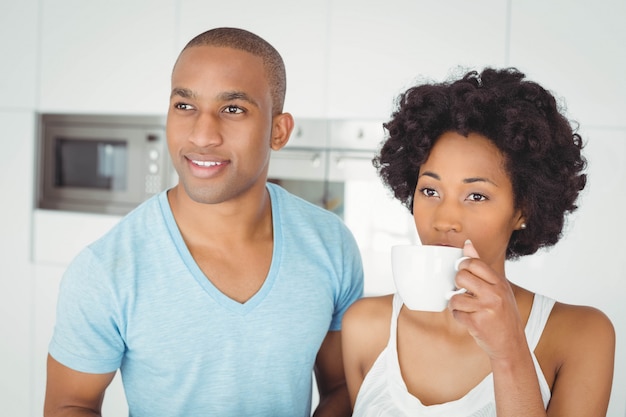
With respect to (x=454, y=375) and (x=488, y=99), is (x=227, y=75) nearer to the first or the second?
(x=488, y=99)

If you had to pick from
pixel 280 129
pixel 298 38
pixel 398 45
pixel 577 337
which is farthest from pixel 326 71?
pixel 577 337

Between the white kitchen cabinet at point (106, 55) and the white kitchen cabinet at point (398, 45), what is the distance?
0.69m

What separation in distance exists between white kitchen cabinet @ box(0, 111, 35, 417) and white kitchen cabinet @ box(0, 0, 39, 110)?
0.06 meters

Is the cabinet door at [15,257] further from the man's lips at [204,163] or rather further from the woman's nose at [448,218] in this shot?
the woman's nose at [448,218]

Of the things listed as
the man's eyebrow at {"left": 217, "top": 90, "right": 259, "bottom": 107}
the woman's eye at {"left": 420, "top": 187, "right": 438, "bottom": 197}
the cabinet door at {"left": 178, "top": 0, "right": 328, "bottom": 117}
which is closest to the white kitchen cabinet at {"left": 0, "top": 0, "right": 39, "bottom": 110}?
the cabinet door at {"left": 178, "top": 0, "right": 328, "bottom": 117}

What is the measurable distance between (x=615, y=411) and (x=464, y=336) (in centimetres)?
125

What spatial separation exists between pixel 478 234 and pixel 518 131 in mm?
184

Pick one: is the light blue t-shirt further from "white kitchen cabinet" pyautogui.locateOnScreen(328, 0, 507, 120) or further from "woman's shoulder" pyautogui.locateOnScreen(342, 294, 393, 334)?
"white kitchen cabinet" pyautogui.locateOnScreen(328, 0, 507, 120)

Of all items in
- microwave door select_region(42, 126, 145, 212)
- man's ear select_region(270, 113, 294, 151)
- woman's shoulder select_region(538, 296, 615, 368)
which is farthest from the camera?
microwave door select_region(42, 126, 145, 212)

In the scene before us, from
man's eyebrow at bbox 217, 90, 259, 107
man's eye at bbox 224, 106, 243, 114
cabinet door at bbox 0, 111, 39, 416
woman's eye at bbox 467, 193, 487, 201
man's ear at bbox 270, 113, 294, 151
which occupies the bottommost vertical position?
cabinet door at bbox 0, 111, 39, 416

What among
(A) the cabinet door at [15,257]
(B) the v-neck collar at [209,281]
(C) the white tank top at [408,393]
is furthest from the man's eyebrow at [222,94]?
(A) the cabinet door at [15,257]

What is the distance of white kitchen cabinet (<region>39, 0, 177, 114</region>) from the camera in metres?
2.54

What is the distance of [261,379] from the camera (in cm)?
118

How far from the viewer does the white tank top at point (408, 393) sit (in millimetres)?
987
